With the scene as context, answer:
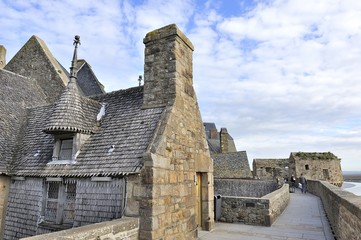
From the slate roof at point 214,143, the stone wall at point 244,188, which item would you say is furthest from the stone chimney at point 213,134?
the stone wall at point 244,188

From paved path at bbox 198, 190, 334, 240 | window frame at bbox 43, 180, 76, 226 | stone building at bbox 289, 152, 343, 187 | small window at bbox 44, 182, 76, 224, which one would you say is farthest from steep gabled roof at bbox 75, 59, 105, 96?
stone building at bbox 289, 152, 343, 187

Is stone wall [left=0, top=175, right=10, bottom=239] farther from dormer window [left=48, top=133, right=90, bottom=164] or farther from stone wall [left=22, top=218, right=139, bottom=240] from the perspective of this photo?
stone wall [left=22, top=218, right=139, bottom=240]

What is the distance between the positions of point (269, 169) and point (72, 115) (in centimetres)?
2895

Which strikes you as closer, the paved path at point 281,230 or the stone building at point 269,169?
the paved path at point 281,230

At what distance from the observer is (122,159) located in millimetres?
7336

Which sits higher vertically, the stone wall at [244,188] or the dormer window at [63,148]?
the dormer window at [63,148]

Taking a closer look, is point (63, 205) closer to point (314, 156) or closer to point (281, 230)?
point (281, 230)

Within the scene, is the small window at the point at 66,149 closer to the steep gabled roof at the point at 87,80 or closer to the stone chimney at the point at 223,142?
the steep gabled roof at the point at 87,80

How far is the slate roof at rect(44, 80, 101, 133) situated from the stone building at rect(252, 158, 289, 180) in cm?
2716

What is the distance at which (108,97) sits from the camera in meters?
10.7

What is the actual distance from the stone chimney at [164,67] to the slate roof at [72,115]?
2.03m

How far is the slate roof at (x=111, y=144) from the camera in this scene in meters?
7.36

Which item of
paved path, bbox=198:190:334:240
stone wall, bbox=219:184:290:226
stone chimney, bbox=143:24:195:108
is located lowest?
paved path, bbox=198:190:334:240

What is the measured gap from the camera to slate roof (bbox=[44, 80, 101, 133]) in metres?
8.34
